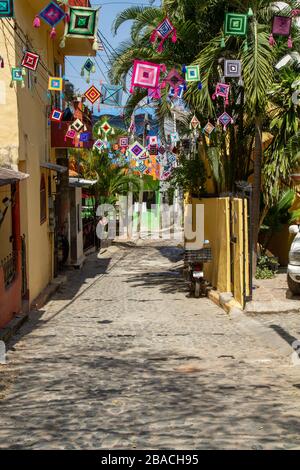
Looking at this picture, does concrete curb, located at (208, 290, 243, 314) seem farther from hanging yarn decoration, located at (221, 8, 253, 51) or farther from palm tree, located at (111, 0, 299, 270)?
hanging yarn decoration, located at (221, 8, 253, 51)

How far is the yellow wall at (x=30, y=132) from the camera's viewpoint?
494 inches

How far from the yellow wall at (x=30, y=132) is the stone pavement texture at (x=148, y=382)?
177 cm

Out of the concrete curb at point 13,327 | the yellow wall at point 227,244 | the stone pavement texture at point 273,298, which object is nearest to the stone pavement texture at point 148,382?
the concrete curb at point 13,327

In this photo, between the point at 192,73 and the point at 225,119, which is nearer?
the point at 192,73

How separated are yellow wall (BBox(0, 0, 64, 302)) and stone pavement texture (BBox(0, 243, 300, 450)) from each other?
1773 millimetres

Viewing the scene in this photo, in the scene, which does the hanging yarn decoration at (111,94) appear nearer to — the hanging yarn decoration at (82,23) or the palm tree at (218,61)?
the palm tree at (218,61)

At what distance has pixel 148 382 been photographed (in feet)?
24.2

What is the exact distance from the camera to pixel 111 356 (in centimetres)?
905

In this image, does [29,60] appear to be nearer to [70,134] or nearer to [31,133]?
[31,133]

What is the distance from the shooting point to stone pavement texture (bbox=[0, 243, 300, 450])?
5.35 meters

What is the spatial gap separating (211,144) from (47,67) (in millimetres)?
4960

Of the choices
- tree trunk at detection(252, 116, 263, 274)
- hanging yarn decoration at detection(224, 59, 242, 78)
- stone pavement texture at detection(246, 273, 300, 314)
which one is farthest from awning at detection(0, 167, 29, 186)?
tree trunk at detection(252, 116, 263, 274)

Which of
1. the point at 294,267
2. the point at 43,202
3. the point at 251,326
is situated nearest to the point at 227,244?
the point at 294,267

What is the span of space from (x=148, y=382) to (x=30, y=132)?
27.9ft
